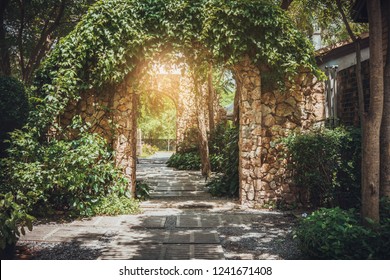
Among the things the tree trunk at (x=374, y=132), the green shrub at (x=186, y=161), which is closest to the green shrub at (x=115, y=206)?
the tree trunk at (x=374, y=132)

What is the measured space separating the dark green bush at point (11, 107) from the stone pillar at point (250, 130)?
13.9 feet

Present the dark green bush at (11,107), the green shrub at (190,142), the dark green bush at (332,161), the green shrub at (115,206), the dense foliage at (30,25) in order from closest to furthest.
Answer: the dark green bush at (332,161) < the green shrub at (115,206) < the dark green bush at (11,107) < the dense foliage at (30,25) < the green shrub at (190,142)

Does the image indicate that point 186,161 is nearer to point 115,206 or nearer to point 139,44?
point 115,206

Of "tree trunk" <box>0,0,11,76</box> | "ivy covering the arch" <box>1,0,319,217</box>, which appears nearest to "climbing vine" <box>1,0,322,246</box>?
"ivy covering the arch" <box>1,0,319,217</box>

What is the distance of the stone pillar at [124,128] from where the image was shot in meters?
6.84

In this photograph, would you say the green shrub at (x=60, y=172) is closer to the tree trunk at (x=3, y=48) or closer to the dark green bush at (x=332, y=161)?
the dark green bush at (x=332, y=161)

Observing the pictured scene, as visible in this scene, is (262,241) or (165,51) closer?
(262,241)

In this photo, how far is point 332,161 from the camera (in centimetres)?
582

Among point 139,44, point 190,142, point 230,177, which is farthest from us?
point 190,142

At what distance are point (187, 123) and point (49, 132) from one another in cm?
1091

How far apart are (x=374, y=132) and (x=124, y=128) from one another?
15.0 ft

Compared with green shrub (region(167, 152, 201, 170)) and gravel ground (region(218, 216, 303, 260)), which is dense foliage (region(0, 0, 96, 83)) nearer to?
green shrub (region(167, 152, 201, 170))

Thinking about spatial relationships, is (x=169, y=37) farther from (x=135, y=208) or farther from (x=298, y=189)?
(x=298, y=189)

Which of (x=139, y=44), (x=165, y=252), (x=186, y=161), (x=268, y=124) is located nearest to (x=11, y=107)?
(x=139, y=44)
